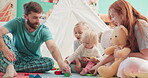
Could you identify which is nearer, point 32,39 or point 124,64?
point 124,64

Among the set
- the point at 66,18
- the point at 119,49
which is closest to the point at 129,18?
the point at 119,49

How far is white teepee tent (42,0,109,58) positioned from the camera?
2.37 m

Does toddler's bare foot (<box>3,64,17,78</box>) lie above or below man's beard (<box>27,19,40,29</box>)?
below

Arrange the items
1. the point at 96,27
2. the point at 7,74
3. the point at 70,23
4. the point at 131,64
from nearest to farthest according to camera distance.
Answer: the point at 131,64, the point at 7,74, the point at 96,27, the point at 70,23

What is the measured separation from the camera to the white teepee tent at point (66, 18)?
2369 millimetres

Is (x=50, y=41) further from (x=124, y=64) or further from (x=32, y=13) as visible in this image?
(x=124, y=64)

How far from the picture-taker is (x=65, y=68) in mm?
1586

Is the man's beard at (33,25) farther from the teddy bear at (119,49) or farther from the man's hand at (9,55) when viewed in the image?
the teddy bear at (119,49)

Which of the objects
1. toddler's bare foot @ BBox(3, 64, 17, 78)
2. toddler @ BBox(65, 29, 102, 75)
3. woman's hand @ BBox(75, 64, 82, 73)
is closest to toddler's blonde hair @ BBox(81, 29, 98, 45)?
toddler @ BBox(65, 29, 102, 75)

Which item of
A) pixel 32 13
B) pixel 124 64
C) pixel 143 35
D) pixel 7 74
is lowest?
pixel 7 74

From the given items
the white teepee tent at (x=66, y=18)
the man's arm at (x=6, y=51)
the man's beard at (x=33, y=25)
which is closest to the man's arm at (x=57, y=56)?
the man's beard at (x=33, y=25)

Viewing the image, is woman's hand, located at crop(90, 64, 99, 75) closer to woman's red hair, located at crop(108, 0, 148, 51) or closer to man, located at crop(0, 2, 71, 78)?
man, located at crop(0, 2, 71, 78)

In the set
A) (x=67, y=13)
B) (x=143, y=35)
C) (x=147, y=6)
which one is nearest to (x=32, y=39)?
(x=67, y=13)

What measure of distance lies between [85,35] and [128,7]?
1.75 feet
